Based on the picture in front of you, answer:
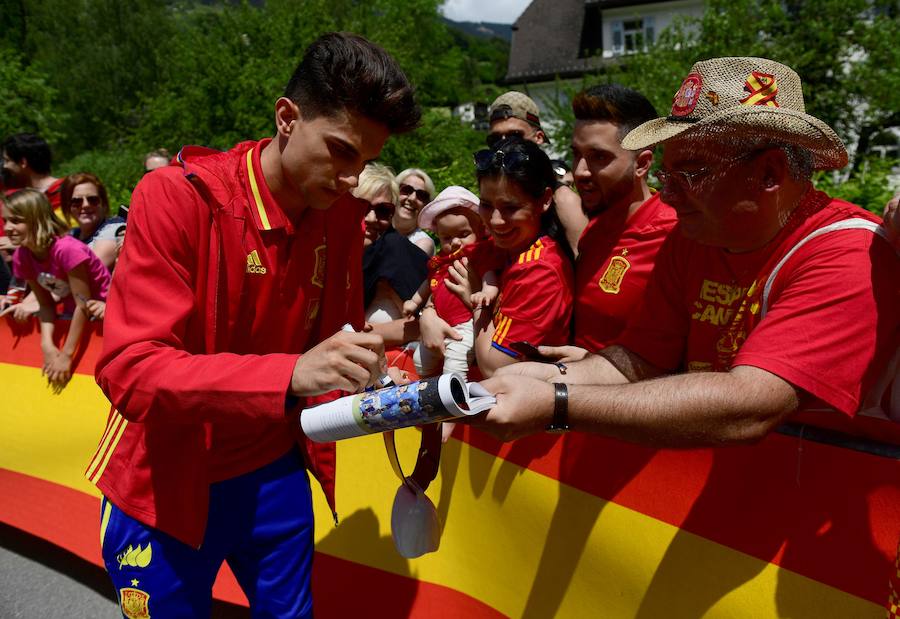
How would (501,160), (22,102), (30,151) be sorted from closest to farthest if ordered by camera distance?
(501,160)
(30,151)
(22,102)

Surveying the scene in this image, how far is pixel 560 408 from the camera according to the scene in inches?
76.3

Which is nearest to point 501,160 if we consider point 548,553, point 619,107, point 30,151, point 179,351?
point 619,107

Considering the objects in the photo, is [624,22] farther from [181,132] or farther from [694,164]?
[694,164]

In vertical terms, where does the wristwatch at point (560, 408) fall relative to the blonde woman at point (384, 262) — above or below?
above

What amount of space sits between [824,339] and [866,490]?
36cm

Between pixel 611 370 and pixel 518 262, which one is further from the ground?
pixel 518 262

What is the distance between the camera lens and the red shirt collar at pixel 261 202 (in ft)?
7.42

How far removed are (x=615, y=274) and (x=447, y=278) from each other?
875 mm

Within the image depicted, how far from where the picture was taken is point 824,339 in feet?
5.72

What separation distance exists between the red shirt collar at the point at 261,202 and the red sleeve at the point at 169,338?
17cm

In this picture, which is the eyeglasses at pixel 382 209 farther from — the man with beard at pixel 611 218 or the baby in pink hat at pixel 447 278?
the man with beard at pixel 611 218

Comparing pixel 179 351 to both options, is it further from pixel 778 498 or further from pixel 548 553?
pixel 778 498

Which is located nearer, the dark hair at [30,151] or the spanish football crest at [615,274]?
the spanish football crest at [615,274]

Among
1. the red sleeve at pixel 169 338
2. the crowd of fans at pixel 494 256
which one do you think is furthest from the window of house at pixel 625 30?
the red sleeve at pixel 169 338
